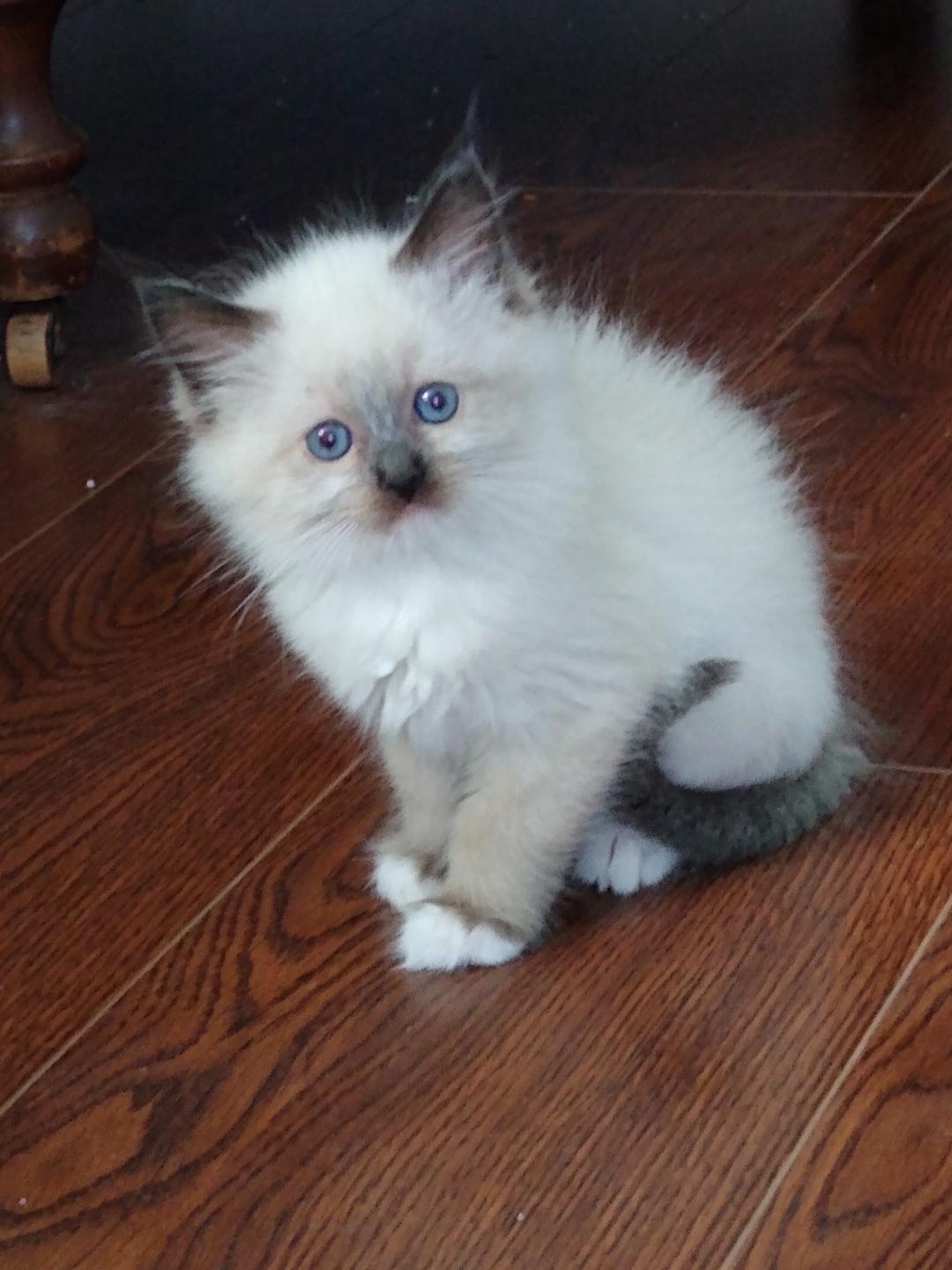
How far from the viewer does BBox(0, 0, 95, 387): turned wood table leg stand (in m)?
1.76

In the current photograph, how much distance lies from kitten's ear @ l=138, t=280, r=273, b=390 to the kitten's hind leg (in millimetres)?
333

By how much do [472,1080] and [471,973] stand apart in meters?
0.10

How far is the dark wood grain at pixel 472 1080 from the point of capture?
2.96 ft

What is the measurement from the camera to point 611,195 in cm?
219

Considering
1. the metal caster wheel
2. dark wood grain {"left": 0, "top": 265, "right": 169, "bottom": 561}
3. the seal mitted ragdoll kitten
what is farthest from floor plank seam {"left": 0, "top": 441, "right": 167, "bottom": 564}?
the seal mitted ragdoll kitten

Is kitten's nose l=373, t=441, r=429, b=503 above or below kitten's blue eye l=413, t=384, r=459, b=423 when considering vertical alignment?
below

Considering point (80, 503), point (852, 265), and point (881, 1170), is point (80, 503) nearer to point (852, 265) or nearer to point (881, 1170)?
point (852, 265)

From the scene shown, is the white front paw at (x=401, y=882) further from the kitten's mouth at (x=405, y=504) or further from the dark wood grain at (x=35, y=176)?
the dark wood grain at (x=35, y=176)

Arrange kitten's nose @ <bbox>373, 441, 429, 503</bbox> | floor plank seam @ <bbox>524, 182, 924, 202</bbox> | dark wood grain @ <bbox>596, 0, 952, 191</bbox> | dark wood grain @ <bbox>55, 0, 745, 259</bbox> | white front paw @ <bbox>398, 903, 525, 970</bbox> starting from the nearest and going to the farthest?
kitten's nose @ <bbox>373, 441, 429, 503</bbox> < white front paw @ <bbox>398, 903, 525, 970</bbox> < floor plank seam @ <bbox>524, 182, 924, 202</bbox> < dark wood grain @ <bbox>596, 0, 952, 191</bbox> < dark wood grain @ <bbox>55, 0, 745, 259</bbox>

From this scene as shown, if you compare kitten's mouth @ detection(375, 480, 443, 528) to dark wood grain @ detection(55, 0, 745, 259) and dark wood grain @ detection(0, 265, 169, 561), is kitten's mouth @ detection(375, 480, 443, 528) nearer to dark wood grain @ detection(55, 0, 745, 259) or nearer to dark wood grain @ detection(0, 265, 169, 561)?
dark wood grain @ detection(0, 265, 169, 561)

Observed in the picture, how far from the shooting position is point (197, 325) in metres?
1.02

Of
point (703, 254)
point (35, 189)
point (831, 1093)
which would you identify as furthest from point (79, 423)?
point (831, 1093)

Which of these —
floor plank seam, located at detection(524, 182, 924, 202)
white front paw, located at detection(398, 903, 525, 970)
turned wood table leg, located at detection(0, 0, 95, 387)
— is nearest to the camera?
white front paw, located at detection(398, 903, 525, 970)

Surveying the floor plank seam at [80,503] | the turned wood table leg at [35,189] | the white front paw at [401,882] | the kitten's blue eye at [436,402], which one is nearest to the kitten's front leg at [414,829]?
the white front paw at [401,882]
